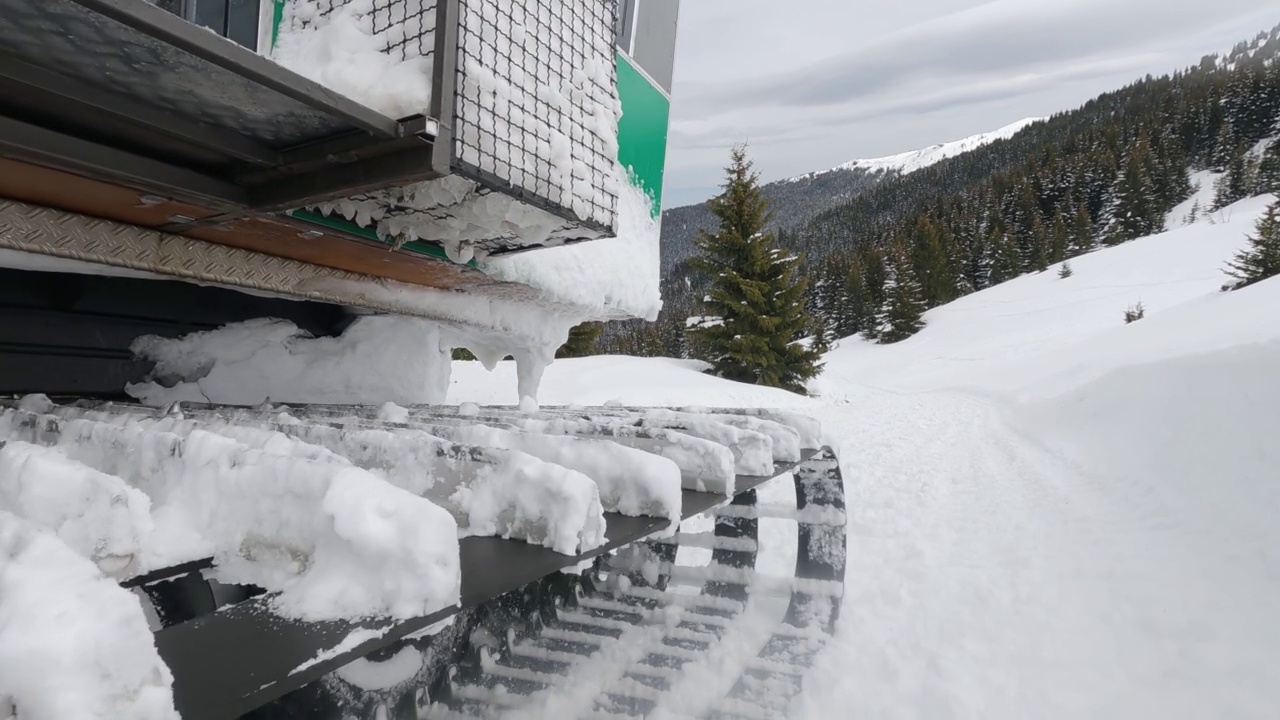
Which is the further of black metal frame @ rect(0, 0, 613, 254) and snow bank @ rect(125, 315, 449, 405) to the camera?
snow bank @ rect(125, 315, 449, 405)

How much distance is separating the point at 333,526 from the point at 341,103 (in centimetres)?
146

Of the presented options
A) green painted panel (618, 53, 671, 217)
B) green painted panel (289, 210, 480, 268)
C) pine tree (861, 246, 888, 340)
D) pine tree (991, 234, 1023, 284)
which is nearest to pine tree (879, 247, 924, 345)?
pine tree (861, 246, 888, 340)

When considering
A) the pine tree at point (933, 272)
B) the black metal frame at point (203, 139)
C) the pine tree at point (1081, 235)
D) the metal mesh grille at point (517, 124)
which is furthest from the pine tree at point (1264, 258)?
the pine tree at point (1081, 235)

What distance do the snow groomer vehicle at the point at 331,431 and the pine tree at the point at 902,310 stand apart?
138 ft

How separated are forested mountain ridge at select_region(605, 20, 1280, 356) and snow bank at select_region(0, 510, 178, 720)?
42.5 m

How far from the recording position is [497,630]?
9.13ft

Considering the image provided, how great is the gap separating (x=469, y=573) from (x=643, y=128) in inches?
190

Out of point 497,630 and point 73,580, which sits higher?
point 73,580

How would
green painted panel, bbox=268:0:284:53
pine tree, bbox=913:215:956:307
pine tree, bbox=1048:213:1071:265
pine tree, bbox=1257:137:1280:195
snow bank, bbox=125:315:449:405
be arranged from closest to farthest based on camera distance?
green painted panel, bbox=268:0:284:53
snow bank, bbox=125:315:449:405
pine tree, bbox=913:215:956:307
pine tree, bbox=1257:137:1280:195
pine tree, bbox=1048:213:1071:265

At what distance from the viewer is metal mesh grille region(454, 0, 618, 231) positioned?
2.60 meters

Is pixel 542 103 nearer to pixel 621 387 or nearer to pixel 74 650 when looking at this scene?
pixel 74 650

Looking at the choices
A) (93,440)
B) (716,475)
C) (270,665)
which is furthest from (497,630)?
(270,665)

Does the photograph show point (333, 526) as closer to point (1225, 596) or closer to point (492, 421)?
point (492, 421)

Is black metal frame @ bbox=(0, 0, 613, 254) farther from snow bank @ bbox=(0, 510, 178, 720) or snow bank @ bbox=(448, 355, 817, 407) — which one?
snow bank @ bbox=(448, 355, 817, 407)
